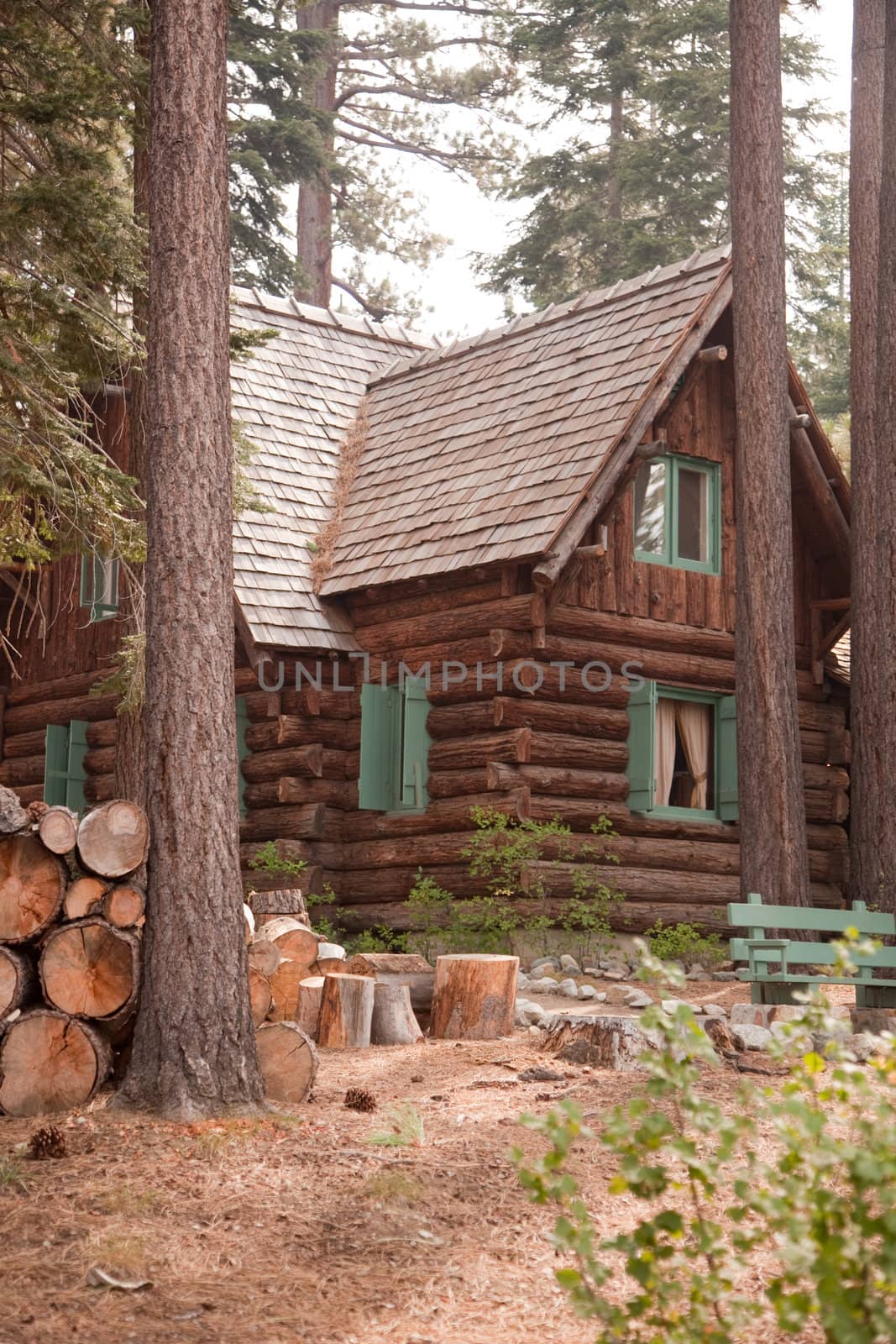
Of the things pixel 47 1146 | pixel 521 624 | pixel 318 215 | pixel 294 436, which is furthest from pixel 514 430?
pixel 318 215

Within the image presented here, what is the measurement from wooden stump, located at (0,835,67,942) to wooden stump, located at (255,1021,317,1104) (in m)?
1.17

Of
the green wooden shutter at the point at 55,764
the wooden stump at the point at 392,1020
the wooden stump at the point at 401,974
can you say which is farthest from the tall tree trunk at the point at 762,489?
the green wooden shutter at the point at 55,764

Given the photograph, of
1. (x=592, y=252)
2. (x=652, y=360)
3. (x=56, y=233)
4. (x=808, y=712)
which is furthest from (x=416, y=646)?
(x=592, y=252)

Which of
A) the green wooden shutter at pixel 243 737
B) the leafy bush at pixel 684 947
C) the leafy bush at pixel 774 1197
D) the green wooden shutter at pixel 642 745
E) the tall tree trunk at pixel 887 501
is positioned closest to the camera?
the leafy bush at pixel 774 1197

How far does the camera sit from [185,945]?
6.88m

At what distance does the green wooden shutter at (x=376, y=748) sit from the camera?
15430mm

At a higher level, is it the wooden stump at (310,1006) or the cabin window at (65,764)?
the cabin window at (65,764)

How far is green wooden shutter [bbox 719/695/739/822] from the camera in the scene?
52.1 ft

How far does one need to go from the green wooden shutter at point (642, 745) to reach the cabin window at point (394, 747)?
2011mm

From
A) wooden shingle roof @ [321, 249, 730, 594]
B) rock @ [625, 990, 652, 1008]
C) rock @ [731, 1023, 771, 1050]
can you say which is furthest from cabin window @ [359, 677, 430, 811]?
rock @ [731, 1023, 771, 1050]

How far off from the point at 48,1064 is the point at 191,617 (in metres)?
2.19

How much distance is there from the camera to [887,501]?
41.3 feet

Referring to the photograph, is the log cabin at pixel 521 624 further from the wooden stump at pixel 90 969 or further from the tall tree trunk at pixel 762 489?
the wooden stump at pixel 90 969

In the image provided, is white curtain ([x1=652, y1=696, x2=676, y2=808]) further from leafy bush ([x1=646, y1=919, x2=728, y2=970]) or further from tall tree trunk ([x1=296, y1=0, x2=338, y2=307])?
tall tree trunk ([x1=296, y1=0, x2=338, y2=307])
